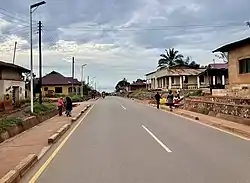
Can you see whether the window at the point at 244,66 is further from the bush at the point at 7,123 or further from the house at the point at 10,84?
the bush at the point at 7,123

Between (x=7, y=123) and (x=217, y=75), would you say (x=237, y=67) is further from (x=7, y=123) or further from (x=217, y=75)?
(x=217, y=75)

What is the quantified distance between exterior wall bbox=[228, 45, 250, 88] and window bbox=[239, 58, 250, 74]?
313 mm

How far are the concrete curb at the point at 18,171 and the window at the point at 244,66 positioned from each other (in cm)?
2689

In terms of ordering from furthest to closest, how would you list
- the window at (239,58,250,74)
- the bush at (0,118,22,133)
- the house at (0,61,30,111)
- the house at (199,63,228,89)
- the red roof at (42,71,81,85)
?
1. the red roof at (42,71,81,85)
2. the house at (199,63,228,89)
3. the house at (0,61,30,111)
4. the window at (239,58,250,74)
5. the bush at (0,118,22,133)

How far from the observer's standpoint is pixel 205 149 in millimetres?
12688

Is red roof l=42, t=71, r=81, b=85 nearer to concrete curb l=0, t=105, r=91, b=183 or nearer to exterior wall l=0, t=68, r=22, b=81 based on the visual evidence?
exterior wall l=0, t=68, r=22, b=81

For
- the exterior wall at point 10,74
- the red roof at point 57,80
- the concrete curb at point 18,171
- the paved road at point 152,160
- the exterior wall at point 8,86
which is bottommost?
the paved road at point 152,160

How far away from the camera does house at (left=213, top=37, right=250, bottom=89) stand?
3429 centimetres

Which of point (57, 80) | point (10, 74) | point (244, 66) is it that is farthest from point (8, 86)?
point (57, 80)

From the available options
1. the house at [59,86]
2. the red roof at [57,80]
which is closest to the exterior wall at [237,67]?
the house at [59,86]

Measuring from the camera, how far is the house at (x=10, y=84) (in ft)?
134

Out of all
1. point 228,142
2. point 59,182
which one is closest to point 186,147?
point 228,142

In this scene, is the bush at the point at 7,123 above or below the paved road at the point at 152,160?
above

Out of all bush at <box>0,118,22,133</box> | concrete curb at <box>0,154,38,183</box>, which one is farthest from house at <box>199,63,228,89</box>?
concrete curb at <box>0,154,38,183</box>
